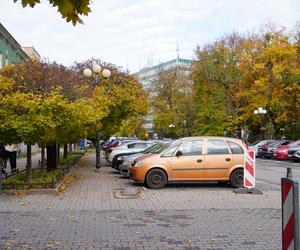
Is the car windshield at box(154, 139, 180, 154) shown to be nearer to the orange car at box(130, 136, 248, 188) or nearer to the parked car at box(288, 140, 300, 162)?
the orange car at box(130, 136, 248, 188)

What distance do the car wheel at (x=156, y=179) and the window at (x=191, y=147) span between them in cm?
92

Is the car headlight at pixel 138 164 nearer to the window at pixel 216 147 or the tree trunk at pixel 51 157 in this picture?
the window at pixel 216 147

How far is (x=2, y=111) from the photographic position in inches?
500

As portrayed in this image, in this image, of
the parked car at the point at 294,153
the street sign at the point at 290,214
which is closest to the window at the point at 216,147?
the street sign at the point at 290,214

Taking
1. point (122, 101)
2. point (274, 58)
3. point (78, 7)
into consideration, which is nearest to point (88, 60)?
point (122, 101)

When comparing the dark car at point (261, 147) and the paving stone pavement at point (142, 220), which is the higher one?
the dark car at point (261, 147)

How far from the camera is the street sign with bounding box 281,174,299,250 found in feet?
14.4

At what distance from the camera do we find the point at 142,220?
8.96 metres

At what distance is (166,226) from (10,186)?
21.1ft

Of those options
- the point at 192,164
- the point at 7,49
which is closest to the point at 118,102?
the point at 192,164

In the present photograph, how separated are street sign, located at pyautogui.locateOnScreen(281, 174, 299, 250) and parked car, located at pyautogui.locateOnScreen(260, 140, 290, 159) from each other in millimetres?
33948

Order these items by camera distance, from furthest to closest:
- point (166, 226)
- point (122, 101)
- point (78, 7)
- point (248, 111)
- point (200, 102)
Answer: point (200, 102) → point (248, 111) → point (122, 101) → point (166, 226) → point (78, 7)

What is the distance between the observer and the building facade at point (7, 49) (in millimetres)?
37938

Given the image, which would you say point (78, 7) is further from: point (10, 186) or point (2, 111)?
point (10, 186)
